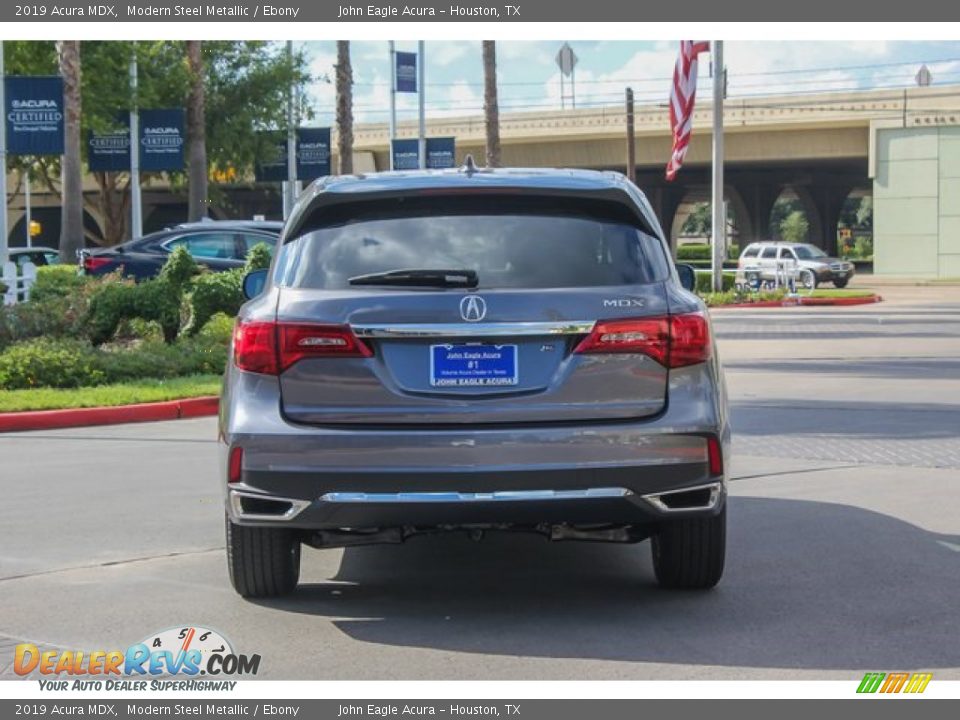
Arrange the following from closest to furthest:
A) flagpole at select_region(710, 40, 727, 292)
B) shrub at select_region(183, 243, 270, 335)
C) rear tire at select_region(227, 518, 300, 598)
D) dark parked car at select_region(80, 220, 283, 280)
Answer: rear tire at select_region(227, 518, 300, 598) < shrub at select_region(183, 243, 270, 335) < dark parked car at select_region(80, 220, 283, 280) < flagpole at select_region(710, 40, 727, 292)

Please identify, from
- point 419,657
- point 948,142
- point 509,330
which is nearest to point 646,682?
point 419,657

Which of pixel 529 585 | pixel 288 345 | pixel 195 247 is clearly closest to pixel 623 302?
pixel 288 345

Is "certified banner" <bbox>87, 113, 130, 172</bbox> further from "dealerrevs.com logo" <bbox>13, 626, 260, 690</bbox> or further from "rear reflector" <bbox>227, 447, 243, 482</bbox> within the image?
"dealerrevs.com logo" <bbox>13, 626, 260, 690</bbox>

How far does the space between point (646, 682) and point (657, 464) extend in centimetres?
96

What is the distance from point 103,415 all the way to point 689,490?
9.05m

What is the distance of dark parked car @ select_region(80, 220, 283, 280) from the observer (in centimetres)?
2503

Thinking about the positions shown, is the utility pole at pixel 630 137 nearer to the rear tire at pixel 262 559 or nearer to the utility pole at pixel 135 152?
the utility pole at pixel 135 152

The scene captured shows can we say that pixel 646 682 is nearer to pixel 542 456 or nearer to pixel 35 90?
pixel 542 456

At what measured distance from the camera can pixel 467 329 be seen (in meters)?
6.21

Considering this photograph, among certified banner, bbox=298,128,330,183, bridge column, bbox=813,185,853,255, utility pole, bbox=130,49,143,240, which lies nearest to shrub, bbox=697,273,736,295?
certified banner, bbox=298,128,330,183

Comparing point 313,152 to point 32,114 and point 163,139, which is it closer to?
point 163,139

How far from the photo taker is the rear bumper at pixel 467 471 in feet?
20.2

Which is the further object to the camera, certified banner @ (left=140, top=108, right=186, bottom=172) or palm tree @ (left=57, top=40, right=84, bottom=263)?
certified banner @ (left=140, top=108, right=186, bottom=172)

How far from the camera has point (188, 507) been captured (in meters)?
9.52
